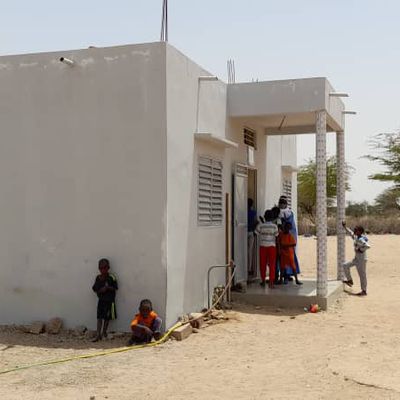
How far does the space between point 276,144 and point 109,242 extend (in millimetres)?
6530

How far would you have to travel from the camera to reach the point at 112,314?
7926mm

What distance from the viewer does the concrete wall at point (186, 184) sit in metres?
8.10

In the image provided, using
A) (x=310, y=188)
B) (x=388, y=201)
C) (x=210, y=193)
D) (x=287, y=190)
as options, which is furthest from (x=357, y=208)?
(x=210, y=193)

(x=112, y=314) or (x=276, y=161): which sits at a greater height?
(x=276, y=161)

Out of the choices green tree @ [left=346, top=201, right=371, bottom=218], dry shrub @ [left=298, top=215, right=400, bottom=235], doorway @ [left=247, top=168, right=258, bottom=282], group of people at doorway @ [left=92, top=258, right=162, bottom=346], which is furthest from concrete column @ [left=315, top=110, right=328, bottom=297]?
green tree @ [left=346, top=201, right=371, bottom=218]

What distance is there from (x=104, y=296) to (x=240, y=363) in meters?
2.09

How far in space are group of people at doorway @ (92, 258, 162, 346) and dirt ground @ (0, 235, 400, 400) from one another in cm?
23

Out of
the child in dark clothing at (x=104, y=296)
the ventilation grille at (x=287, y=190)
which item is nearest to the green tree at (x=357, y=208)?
the ventilation grille at (x=287, y=190)

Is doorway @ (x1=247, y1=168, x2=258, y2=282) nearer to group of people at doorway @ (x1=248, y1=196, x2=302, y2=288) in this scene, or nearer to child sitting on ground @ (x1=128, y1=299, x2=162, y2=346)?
group of people at doorway @ (x1=248, y1=196, x2=302, y2=288)

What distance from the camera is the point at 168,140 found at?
8.02 metres

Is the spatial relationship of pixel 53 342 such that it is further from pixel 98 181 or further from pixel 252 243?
pixel 252 243

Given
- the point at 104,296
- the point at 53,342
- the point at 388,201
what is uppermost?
the point at 388,201

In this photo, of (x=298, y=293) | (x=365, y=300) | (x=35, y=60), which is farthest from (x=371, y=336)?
(x=35, y=60)

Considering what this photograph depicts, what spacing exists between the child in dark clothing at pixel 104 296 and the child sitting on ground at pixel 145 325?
1.47ft
